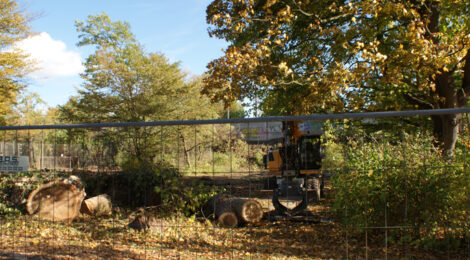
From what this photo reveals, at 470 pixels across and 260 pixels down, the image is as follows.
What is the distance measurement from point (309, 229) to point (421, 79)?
18.6ft

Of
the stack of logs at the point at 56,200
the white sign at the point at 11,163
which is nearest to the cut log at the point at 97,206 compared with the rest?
the stack of logs at the point at 56,200

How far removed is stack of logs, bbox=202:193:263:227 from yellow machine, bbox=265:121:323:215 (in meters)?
0.64

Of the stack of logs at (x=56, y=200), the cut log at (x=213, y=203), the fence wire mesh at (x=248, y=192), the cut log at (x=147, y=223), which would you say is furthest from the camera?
the cut log at (x=213, y=203)

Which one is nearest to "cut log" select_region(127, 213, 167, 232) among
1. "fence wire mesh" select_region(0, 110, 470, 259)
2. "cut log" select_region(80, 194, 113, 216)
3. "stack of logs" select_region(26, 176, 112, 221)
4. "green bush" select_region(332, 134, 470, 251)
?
"fence wire mesh" select_region(0, 110, 470, 259)

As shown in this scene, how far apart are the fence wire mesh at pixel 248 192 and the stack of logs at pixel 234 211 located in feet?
2.49

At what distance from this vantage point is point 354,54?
32.8ft

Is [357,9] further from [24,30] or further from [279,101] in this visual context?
[24,30]

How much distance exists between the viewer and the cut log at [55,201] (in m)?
7.13

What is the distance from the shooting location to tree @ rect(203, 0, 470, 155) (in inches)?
318

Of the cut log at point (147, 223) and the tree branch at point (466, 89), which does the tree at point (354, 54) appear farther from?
the cut log at point (147, 223)

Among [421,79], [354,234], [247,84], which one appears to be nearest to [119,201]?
[247,84]

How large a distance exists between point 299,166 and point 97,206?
520cm

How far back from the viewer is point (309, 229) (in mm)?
6605

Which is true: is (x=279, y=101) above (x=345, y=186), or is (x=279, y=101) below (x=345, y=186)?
above
